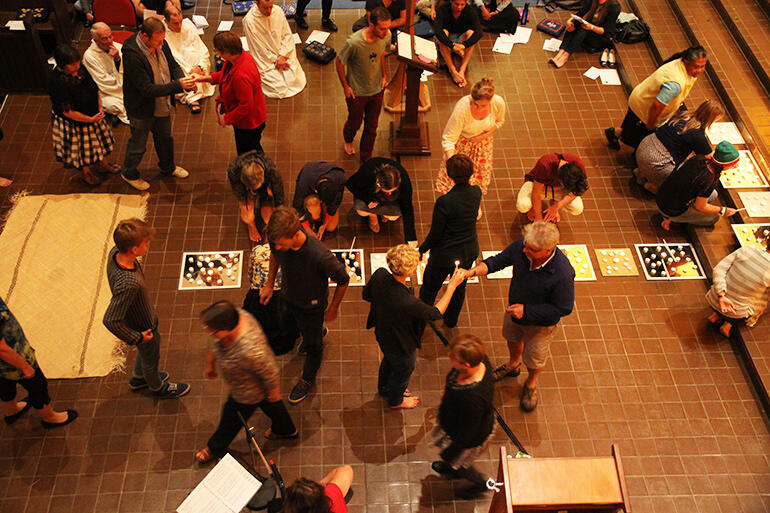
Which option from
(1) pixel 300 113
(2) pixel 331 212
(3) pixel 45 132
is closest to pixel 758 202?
(2) pixel 331 212

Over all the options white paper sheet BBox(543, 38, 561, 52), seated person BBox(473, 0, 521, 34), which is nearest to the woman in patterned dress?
white paper sheet BBox(543, 38, 561, 52)

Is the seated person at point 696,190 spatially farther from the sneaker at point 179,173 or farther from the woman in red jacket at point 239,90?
the sneaker at point 179,173

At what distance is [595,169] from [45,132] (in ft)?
18.9

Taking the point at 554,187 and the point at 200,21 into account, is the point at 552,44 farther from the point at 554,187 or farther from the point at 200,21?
the point at 200,21

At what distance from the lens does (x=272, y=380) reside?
3.77 m

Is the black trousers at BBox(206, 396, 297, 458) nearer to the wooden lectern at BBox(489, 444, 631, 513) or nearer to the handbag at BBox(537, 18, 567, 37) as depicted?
the wooden lectern at BBox(489, 444, 631, 513)

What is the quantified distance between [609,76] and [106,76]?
5.70 meters

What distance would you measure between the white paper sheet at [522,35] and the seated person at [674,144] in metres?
2.50

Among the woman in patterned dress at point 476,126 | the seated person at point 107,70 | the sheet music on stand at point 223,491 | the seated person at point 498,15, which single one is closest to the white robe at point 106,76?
the seated person at point 107,70

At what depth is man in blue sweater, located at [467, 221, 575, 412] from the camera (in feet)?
13.2

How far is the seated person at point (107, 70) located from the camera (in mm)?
6305

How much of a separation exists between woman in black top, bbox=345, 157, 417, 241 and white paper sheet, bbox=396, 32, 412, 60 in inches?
44.0

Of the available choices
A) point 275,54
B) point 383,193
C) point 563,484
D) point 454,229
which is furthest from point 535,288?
point 275,54

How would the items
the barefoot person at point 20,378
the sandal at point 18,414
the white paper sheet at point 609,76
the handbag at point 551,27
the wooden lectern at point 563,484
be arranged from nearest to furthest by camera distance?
the wooden lectern at point 563,484 < the barefoot person at point 20,378 < the sandal at point 18,414 < the white paper sheet at point 609,76 < the handbag at point 551,27
